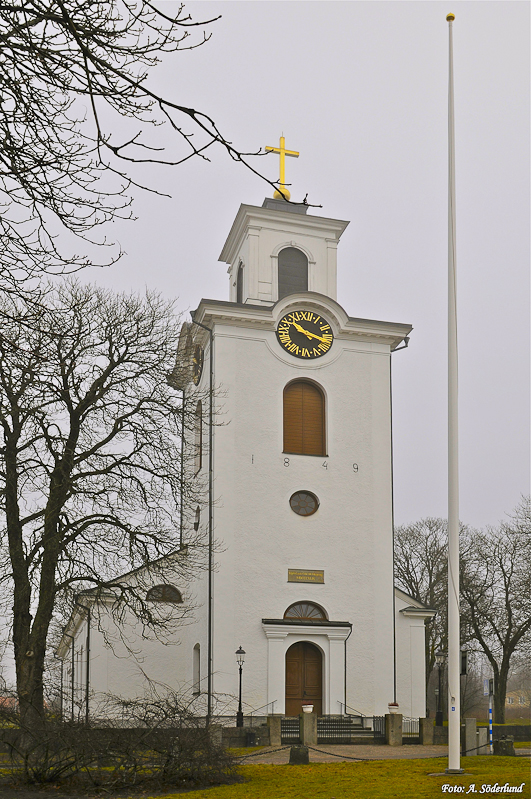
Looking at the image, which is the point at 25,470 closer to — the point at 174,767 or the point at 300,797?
the point at 174,767


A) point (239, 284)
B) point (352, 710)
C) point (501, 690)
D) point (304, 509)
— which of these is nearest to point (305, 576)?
point (304, 509)

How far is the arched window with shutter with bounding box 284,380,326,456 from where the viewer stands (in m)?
32.2

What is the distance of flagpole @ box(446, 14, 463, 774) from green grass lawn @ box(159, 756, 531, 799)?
0.77 m

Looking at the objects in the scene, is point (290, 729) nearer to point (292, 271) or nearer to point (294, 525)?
point (294, 525)

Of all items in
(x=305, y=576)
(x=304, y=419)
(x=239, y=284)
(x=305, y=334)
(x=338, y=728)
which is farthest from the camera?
(x=239, y=284)

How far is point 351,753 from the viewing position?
23.7m

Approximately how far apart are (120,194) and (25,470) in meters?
13.7

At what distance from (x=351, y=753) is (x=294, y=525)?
9031mm

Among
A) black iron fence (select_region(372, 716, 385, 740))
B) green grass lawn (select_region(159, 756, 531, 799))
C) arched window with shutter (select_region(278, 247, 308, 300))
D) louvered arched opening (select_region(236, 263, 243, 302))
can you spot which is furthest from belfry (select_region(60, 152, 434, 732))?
green grass lawn (select_region(159, 756, 531, 799))

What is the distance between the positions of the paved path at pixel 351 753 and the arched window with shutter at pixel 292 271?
16765 millimetres

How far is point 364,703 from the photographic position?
1187 inches

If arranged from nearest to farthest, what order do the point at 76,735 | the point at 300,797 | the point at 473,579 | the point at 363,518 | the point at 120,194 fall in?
the point at 120,194 < the point at 300,797 < the point at 76,735 < the point at 363,518 < the point at 473,579

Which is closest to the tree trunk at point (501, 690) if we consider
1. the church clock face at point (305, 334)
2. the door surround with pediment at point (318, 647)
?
the door surround with pediment at point (318, 647)

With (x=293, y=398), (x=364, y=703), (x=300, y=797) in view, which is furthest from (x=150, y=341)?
(x=364, y=703)
